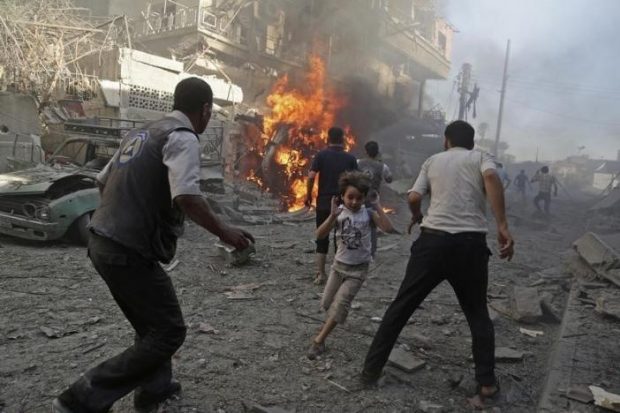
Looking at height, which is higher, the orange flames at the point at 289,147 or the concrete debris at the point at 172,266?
the orange flames at the point at 289,147

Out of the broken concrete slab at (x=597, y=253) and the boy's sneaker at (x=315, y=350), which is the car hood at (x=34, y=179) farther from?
the broken concrete slab at (x=597, y=253)

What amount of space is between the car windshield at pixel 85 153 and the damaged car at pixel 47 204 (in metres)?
0.76

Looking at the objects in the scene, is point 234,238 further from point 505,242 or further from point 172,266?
point 172,266

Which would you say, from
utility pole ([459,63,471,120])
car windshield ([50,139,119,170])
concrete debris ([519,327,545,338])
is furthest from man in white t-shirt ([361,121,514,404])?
utility pole ([459,63,471,120])

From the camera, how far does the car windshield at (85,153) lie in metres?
7.88

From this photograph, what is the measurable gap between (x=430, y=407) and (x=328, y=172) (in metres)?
3.31

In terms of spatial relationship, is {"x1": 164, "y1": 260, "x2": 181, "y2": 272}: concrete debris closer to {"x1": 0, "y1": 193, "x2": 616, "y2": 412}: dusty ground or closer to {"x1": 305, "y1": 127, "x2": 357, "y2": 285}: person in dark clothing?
{"x1": 0, "y1": 193, "x2": 616, "y2": 412}: dusty ground

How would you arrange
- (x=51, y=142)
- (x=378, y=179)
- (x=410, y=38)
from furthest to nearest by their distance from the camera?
1. (x=410, y=38)
2. (x=51, y=142)
3. (x=378, y=179)

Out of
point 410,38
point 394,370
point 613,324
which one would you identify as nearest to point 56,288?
point 394,370

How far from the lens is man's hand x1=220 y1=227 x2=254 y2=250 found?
7.57 feet

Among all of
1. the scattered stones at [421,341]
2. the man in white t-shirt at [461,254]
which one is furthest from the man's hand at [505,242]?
the scattered stones at [421,341]

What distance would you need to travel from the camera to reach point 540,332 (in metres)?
4.60

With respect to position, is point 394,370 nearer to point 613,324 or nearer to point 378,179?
point 613,324

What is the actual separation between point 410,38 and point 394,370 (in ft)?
101
